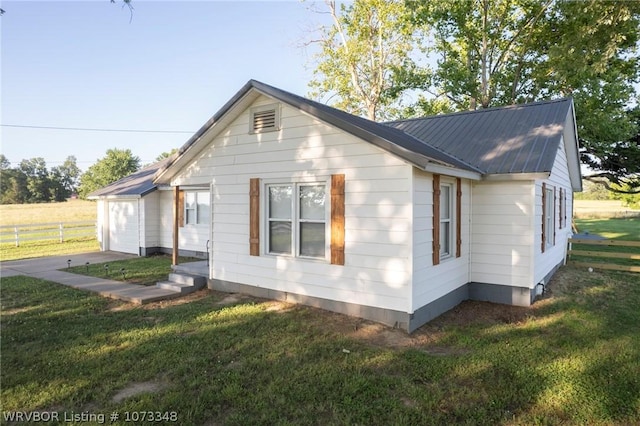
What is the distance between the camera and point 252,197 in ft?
25.0

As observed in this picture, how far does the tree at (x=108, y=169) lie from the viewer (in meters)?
53.8

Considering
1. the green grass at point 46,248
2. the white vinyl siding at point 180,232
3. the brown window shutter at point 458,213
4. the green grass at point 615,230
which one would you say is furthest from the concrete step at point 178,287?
the green grass at point 615,230

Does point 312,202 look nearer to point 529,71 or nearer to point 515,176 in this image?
point 515,176

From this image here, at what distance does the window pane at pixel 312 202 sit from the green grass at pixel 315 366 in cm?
176

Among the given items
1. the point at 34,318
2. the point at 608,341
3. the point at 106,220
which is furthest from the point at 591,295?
the point at 106,220

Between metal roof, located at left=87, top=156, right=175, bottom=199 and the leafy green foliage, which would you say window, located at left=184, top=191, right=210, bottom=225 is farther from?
the leafy green foliage

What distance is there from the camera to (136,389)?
402 centimetres

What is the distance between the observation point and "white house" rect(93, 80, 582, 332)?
6.03 metres

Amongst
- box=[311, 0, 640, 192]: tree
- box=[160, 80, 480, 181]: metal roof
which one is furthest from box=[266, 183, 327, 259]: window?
box=[311, 0, 640, 192]: tree

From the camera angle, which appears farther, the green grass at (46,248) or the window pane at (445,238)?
the green grass at (46,248)

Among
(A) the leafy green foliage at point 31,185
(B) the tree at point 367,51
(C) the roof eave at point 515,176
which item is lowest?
(C) the roof eave at point 515,176

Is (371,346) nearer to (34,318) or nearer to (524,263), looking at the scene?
(524,263)

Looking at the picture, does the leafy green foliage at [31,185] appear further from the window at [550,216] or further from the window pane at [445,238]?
the window at [550,216]

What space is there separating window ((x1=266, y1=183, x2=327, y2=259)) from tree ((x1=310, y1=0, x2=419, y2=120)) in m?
17.4
